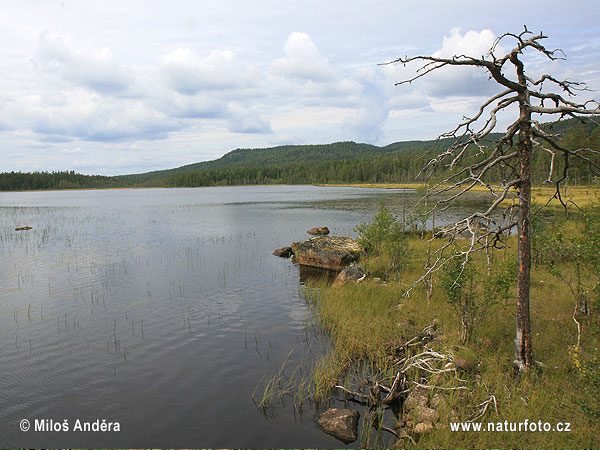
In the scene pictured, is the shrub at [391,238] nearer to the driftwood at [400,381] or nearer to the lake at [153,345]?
the lake at [153,345]

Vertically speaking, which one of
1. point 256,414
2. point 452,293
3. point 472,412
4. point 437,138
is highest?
point 437,138

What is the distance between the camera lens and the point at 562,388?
8305mm

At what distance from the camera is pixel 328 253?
25.6 metres

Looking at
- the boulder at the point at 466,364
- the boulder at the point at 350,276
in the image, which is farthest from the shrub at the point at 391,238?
the boulder at the point at 466,364

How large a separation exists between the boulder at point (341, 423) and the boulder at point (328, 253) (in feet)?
51.7

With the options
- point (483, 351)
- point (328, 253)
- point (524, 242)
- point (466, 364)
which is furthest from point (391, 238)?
point (524, 242)

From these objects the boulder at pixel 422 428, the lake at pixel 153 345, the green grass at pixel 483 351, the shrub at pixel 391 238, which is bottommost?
the lake at pixel 153 345

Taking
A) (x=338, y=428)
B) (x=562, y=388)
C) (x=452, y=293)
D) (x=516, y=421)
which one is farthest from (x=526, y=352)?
(x=338, y=428)

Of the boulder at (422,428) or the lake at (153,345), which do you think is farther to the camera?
the lake at (153,345)

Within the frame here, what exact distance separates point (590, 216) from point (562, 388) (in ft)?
19.6

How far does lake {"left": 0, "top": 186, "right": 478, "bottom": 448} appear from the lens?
9180mm

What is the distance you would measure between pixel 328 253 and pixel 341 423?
17.1 metres

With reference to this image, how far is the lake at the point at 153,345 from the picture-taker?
9180mm

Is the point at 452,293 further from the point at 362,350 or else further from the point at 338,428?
the point at 338,428
